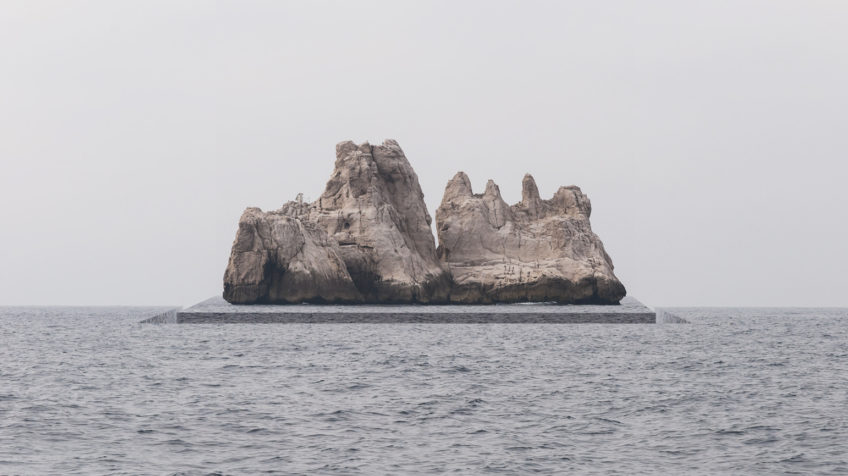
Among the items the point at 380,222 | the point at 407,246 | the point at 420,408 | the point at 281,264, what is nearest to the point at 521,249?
the point at 407,246

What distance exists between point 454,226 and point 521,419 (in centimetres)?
6795

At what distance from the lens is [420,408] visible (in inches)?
1134

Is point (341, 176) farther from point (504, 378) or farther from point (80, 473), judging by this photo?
point (80, 473)

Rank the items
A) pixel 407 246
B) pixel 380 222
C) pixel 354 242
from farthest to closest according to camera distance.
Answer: pixel 407 246, pixel 380 222, pixel 354 242

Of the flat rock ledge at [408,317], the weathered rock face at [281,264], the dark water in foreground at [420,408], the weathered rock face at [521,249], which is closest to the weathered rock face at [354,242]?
the weathered rock face at [281,264]

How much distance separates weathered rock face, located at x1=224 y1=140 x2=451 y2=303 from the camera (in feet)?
266

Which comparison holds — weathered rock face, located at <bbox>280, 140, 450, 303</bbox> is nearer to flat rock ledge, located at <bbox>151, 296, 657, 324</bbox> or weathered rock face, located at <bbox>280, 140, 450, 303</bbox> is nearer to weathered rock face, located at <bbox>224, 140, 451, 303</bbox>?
weathered rock face, located at <bbox>224, 140, 451, 303</bbox>

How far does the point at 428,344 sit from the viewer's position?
170 ft

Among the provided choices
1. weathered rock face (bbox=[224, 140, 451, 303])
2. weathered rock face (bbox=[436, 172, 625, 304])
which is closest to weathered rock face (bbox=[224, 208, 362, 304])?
weathered rock face (bbox=[224, 140, 451, 303])

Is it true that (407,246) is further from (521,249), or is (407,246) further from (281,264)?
(281,264)

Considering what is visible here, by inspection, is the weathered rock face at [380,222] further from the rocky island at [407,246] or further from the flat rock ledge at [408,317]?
the flat rock ledge at [408,317]

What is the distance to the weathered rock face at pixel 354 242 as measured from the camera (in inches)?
3187

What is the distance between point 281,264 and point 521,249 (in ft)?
75.6

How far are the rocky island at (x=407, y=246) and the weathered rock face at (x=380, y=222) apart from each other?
0.09 metres
